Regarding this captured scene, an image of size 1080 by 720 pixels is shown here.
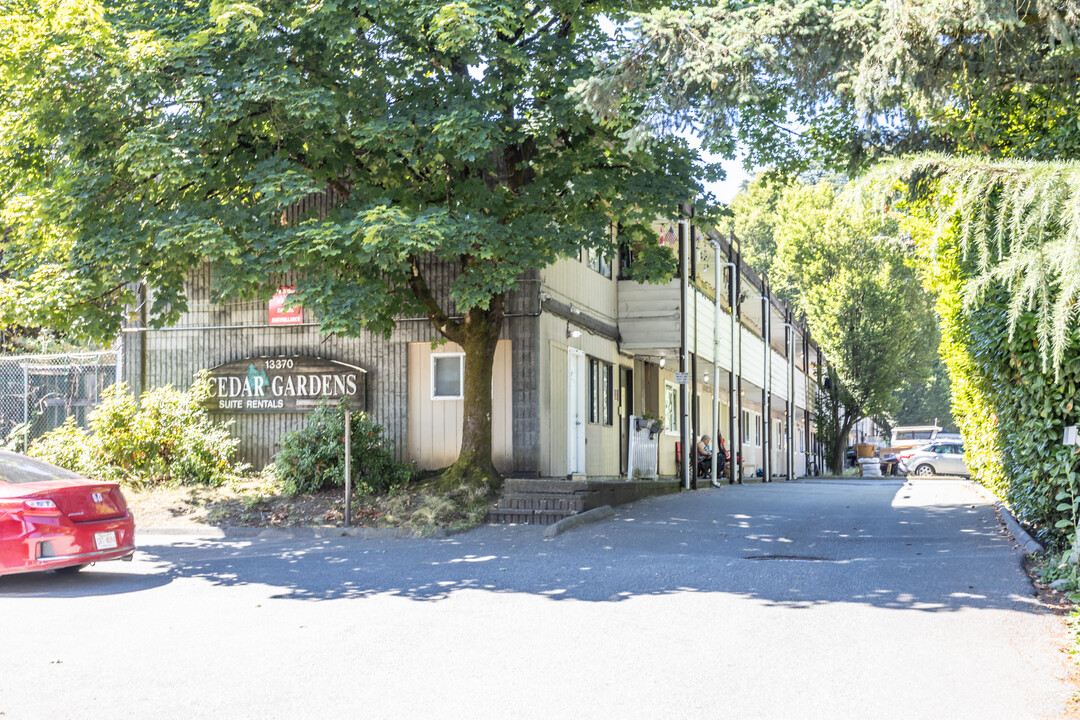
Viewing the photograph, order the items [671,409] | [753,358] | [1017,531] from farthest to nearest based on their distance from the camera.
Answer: [753,358] → [671,409] → [1017,531]

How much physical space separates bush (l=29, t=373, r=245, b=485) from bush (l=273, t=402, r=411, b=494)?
1745 millimetres

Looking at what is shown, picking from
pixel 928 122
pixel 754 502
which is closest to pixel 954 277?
pixel 928 122

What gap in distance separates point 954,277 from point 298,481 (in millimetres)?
10476

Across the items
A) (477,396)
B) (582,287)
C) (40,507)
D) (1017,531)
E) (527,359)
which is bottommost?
(1017,531)

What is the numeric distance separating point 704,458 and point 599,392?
22.0ft

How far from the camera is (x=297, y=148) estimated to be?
14.5 metres

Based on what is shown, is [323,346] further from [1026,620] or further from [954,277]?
[1026,620]

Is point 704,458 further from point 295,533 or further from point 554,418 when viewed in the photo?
point 295,533

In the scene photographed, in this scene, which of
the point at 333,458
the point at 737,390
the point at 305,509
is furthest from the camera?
the point at 737,390

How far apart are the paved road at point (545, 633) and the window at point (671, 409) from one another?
45.7ft

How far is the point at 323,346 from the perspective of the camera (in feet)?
62.4

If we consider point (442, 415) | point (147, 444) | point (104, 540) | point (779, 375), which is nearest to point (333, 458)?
point (442, 415)

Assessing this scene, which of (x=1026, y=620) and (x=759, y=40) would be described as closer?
(x=1026, y=620)

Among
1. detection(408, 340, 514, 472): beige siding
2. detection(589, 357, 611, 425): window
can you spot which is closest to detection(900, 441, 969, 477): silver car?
detection(589, 357, 611, 425): window
